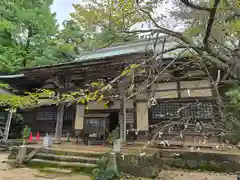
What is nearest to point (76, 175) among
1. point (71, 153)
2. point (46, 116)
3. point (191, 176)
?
point (71, 153)

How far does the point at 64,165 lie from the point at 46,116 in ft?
18.9

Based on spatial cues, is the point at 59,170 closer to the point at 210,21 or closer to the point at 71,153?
the point at 71,153

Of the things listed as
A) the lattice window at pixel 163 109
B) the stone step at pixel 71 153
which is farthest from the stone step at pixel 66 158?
the lattice window at pixel 163 109

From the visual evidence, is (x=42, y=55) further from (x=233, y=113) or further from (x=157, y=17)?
(x=233, y=113)

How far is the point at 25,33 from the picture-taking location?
46.1 ft

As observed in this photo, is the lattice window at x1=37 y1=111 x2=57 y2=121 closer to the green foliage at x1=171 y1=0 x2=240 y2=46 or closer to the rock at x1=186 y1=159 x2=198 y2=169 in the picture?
the rock at x1=186 y1=159 x2=198 y2=169

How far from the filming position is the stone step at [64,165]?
222 inches

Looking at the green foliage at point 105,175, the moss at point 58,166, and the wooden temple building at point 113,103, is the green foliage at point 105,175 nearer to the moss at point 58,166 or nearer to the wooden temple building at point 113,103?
the moss at point 58,166

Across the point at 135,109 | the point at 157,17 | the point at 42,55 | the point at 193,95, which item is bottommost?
the point at 135,109

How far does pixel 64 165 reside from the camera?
5.95 metres

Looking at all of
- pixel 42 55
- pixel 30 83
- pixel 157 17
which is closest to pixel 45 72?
pixel 30 83

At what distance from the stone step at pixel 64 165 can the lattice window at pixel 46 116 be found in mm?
4392

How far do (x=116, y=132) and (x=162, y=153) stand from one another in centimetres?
222

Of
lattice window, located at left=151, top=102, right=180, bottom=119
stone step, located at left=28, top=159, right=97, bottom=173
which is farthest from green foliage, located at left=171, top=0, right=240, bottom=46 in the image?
lattice window, located at left=151, top=102, right=180, bottom=119
